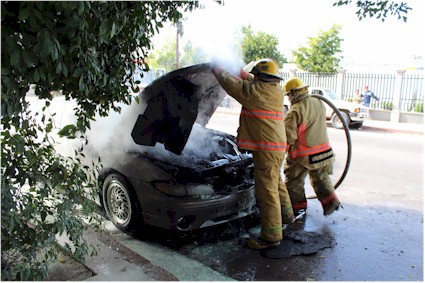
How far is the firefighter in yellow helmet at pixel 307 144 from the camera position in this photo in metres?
4.43

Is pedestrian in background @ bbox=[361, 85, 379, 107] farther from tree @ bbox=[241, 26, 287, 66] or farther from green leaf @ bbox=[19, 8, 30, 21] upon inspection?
green leaf @ bbox=[19, 8, 30, 21]

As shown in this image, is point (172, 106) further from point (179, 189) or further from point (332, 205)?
point (332, 205)

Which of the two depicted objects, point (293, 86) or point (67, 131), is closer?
point (67, 131)

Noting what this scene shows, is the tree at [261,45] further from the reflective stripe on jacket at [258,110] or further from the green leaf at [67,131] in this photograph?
the green leaf at [67,131]

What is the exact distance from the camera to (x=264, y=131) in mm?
3857

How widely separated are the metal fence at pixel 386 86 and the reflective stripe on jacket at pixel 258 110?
13.9 metres

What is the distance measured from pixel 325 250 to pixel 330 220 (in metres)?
0.93

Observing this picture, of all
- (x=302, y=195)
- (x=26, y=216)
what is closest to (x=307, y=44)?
(x=302, y=195)

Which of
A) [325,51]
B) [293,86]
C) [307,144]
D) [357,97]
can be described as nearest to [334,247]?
[307,144]

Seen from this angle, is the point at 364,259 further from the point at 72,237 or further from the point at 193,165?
the point at 72,237

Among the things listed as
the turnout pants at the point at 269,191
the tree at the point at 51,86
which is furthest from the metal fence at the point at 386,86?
the tree at the point at 51,86

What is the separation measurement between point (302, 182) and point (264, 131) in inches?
48.3

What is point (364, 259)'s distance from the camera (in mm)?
3764

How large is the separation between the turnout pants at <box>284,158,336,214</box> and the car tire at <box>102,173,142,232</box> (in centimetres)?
197
